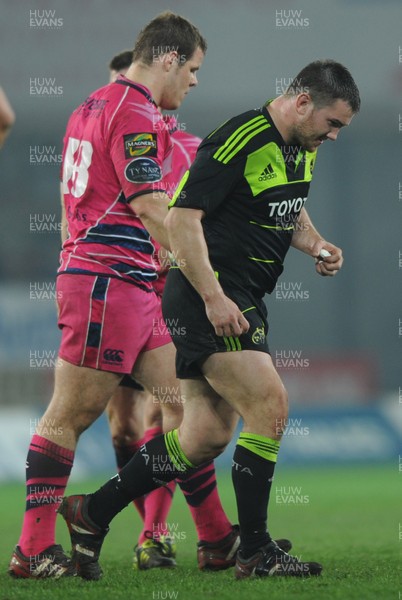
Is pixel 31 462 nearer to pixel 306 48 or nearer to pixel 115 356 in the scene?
pixel 115 356

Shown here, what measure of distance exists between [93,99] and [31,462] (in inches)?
67.9

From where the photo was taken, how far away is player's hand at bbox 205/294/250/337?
15.0ft

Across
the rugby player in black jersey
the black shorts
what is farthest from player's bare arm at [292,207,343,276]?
the black shorts

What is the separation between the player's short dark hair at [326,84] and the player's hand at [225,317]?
3.10 feet

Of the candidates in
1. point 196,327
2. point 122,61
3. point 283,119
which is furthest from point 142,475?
point 122,61

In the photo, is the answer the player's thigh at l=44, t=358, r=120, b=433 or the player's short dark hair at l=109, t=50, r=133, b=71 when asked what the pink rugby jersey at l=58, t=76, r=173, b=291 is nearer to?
the player's thigh at l=44, t=358, r=120, b=433

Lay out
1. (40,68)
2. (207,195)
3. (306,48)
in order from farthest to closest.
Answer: (306,48)
(40,68)
(207,195)

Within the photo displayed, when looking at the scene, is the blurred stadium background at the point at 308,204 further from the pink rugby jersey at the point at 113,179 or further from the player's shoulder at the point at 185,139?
Answer: the pink rugby jersey at the point at 113,179

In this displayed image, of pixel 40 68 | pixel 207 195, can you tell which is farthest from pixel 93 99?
pixel 40 68

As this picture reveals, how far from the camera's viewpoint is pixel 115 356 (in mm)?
5105

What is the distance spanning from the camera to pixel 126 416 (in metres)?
6.16

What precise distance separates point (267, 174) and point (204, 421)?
3.58ft

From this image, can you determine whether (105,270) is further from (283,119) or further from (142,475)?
(283,119)

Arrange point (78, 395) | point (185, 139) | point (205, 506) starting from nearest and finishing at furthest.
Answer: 1. point (78, 395)
2. point (205, 506)
3. point (185, 139)
